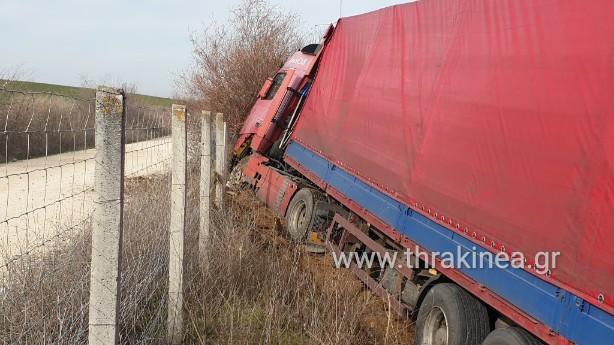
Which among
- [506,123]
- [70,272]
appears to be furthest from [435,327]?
[70,272]

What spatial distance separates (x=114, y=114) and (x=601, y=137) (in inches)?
103

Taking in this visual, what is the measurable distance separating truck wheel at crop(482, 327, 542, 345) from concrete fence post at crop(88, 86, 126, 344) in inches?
99.3

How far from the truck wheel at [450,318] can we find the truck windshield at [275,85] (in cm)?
737

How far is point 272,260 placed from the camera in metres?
6.55

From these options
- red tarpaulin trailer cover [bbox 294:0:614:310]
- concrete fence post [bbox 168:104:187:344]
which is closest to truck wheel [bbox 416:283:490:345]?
red tarpaulin trailer cover [bbox 294:0:614:310]

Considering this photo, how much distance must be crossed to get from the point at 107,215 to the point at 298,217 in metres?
6.44

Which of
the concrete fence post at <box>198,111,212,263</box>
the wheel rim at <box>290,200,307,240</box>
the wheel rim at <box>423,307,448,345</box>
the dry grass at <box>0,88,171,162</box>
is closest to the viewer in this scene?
the wheel rim at <box>423,307,448,345</box>

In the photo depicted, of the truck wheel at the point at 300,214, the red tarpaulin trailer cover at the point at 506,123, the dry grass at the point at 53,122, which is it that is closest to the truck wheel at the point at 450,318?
the red tarpaulin trailer cover at the point at 506,123

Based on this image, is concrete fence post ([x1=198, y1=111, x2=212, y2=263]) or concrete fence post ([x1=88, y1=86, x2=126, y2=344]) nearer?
concrete fence post ([x1=88, y1=86, x2=126, y2=344])

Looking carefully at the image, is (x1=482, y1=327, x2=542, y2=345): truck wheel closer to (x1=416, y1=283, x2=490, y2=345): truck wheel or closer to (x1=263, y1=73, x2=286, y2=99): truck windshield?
(x1=416, y1=283, x2=490, y2=345): truck wheel

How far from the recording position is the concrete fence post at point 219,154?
26.9 feet

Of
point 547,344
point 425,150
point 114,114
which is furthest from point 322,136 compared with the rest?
point 114,114

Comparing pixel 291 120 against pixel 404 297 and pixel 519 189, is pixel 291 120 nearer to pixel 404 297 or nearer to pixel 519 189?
pixel 404 297

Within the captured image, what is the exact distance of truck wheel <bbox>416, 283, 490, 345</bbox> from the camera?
4.48m
